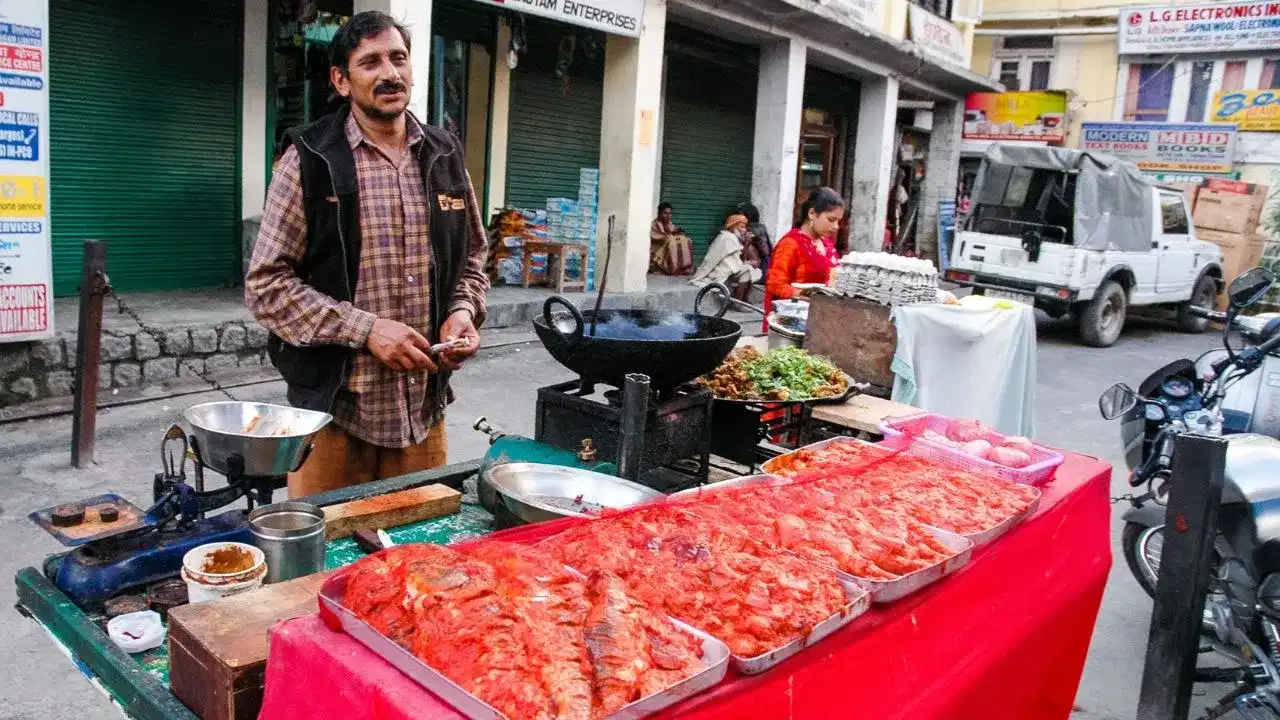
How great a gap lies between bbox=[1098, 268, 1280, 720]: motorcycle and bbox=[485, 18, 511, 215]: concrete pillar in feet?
26.2

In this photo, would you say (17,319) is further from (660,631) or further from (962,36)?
(962,36)

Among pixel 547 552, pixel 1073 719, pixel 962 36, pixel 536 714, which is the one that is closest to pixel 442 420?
pixel 547 552

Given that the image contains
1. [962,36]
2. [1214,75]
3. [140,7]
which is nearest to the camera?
[140,7]

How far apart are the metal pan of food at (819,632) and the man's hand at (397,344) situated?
132cm

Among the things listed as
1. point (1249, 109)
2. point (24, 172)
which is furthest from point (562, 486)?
point (1249, 109)

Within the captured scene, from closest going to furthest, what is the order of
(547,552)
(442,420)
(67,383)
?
(547,552)
(442,420)
(67,383)

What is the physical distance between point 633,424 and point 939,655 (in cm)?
98

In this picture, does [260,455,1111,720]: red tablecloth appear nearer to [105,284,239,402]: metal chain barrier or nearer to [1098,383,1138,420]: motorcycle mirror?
[1098,383,1138,420]: motorcycle mirror

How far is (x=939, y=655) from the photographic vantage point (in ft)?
6.93

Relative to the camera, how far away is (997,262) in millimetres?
12539

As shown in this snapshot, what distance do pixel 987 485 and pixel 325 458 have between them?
6.53 ft

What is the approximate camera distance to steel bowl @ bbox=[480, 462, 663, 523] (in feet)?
8.04

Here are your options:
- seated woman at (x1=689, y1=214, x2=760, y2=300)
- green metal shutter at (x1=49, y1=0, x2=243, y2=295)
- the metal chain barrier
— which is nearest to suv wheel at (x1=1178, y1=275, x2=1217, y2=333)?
seated woman at (x1=689, y1=214, x2=760, y2=300)

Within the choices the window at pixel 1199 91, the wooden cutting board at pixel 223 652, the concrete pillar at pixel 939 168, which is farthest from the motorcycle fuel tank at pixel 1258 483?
the window at pixel 1199 91
